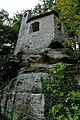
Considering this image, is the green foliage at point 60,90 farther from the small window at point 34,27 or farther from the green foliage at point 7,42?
the small window at point 34,27

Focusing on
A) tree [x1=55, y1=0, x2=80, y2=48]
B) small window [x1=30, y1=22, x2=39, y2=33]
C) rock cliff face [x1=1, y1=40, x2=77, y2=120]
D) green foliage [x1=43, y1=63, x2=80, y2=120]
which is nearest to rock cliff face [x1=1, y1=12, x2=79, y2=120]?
rock cliff face [x1=1, y1=40, x2=77, y2=120]

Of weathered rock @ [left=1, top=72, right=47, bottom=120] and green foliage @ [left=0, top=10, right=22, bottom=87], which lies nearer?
weathered rock @ [left=1, top=72, right=47, bottom=120]

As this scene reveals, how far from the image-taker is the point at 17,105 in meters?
9.32

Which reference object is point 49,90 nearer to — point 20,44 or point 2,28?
point 20,44

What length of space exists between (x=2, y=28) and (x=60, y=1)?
859 centimetres

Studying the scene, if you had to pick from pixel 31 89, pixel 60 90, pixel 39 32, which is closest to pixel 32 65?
pixel 31 89

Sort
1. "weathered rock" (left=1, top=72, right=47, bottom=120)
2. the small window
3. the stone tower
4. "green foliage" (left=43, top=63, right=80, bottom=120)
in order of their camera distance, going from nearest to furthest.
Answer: "green foliage" (left=43, top=63, right=80, bottom=120) < "weathered rock" (left=1, top=72, right=47, bottom=120) < the stone tower < the small window

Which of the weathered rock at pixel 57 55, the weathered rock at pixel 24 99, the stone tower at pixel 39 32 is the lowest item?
the weathered rock at pixel 24 99

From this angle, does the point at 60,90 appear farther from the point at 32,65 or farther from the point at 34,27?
the point at 34,27

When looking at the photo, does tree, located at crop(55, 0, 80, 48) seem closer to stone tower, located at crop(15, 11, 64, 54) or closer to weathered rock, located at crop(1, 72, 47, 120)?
stone tower, located at crop(15, 11, 64, 54)

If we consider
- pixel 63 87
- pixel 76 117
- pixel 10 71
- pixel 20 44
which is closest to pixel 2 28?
pixel 20 44

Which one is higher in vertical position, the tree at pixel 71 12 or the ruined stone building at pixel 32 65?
the tree at pixel 71 12

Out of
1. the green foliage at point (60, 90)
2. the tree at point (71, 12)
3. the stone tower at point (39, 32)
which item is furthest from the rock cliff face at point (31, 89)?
the tree at point (71, 12)

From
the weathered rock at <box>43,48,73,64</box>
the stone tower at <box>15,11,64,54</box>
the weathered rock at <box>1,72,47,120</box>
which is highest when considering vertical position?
the stone tower at <box>15,11,64,54</box>
